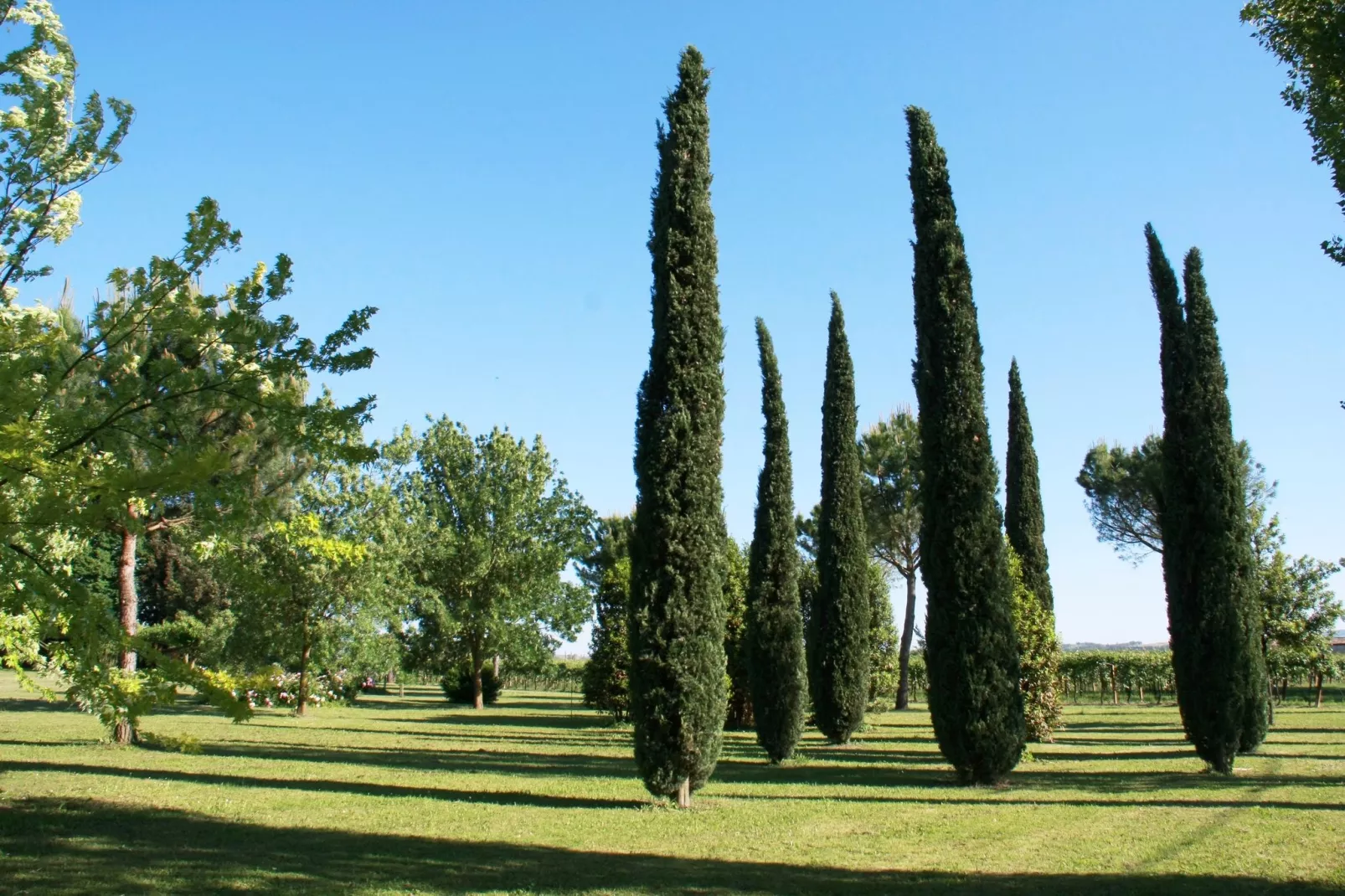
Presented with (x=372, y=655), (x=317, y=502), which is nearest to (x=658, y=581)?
(x=372, y=655)

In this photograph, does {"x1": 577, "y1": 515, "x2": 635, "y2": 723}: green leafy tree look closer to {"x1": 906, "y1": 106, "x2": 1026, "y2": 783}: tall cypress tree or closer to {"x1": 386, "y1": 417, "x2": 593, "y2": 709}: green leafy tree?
{"x1": 386, "y1": 417, "x2": 593, "y2": 709}: green leafy tree

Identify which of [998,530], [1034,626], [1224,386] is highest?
[1224,386]

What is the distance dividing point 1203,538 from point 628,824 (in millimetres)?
11660

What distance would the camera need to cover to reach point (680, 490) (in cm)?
1276

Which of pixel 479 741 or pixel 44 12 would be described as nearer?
pixel 44 12

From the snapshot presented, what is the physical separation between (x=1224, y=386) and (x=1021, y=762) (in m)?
8.22

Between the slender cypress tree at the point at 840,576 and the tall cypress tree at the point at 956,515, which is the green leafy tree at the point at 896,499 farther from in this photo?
the tall cypress tree at the point at 956,515

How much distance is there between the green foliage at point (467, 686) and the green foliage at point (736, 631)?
16.6 meters

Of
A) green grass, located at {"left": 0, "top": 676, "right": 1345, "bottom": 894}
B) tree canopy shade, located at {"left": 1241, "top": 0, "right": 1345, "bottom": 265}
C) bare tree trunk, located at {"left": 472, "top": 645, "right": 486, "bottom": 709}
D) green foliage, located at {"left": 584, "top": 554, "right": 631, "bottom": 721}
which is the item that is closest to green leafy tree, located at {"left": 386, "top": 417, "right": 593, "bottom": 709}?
bare tree trunk, located at {"left": 472, "top": 645, "right": 486, "bottom": 709}

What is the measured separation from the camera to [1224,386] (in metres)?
16.9

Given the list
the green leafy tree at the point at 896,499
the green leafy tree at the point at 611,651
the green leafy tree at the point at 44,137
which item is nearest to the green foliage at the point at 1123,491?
the green leafy tree at the point at 896,499

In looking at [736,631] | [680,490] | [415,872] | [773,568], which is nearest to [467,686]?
[736,631]

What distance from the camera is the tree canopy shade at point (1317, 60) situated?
288 inches

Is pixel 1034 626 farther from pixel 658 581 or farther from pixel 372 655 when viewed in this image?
pixel 372 655
